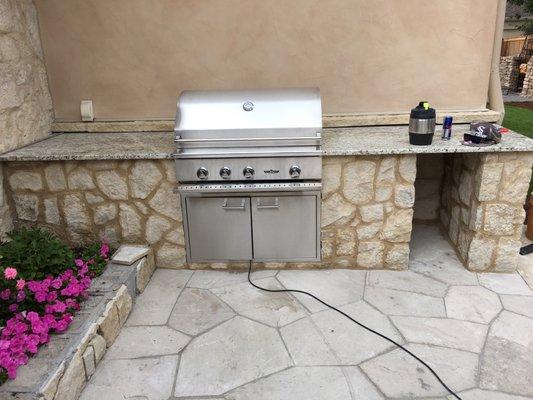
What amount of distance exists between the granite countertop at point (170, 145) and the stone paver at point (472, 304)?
107cm

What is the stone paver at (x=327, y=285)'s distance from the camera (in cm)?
321

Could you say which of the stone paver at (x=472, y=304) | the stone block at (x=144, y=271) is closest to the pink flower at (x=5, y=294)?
the stone block at (x=144, y=271)

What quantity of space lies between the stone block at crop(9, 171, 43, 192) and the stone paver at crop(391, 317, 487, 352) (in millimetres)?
2967

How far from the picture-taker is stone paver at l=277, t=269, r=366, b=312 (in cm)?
321

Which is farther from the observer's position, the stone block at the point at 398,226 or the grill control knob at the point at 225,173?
the stone block at the point at 398,226

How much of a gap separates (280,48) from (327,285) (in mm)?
2112

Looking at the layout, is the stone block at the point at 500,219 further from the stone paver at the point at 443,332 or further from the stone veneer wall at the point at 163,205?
the stone paver at the point at 443,332

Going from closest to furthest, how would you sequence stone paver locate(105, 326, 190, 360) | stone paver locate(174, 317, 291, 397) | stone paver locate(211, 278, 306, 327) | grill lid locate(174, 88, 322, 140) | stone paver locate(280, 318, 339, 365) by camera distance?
stone paver locate(174, 317, 291, 397)
stone paver locate(280, 318, 339, 365)
stone paver locate(105, 326, 190, 360)
stone paver locate(211, 278, 306, 327)
grill lid locate(174, 88, 322, 140)

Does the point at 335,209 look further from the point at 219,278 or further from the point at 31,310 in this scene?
the point at 31,310

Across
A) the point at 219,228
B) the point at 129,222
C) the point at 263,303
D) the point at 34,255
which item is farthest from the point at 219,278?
the point at 34,255

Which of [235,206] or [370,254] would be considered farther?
[370,254]

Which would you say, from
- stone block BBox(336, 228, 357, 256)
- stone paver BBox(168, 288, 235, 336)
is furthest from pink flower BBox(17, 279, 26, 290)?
stone block BBox(336, 228, 357, 256)

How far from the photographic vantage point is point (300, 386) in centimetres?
243

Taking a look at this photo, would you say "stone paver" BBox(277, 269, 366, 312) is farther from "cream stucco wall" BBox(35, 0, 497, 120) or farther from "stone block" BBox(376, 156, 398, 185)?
"cream stucco wall" BBox(35, 0, 497, 120)
